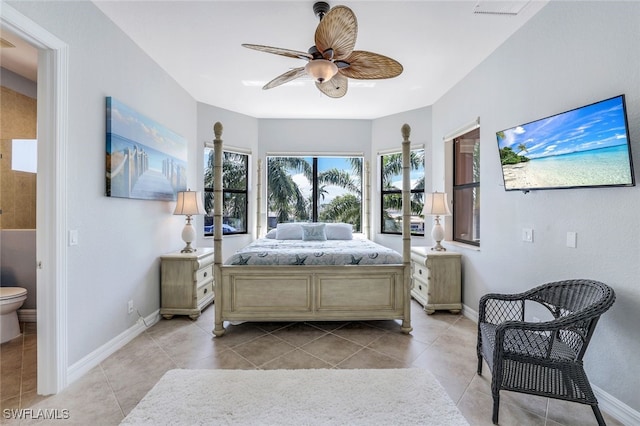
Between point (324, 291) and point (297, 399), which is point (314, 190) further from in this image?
point (297, 399)

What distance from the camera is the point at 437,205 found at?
12.0 ft

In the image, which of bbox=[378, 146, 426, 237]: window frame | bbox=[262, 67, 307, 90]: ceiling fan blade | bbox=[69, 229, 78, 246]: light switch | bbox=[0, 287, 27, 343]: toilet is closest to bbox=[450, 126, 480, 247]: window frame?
bbox=[378, 146, 426, 237]: window frame

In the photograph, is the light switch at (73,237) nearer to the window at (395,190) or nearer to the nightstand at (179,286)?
the nightstand at (179,286)

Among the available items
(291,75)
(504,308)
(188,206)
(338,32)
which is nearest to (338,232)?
(188,206)

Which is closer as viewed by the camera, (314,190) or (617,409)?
(617,409)

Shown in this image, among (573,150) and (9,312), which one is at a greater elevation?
(573,150)

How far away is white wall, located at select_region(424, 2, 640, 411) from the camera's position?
1.71 m

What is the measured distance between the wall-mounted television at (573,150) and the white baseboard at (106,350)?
3732mm

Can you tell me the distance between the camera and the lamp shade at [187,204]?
3395mm

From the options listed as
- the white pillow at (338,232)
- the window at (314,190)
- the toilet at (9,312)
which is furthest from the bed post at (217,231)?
the window at (314,190)

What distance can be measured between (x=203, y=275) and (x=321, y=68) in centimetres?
Result: 265

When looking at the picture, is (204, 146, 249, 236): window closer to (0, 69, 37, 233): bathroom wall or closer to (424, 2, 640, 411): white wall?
(0, 69, 37, 233): bathroom wall

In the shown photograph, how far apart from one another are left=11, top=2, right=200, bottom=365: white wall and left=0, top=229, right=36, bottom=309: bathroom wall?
122cm

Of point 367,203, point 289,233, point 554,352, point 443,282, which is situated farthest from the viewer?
point 367,203
